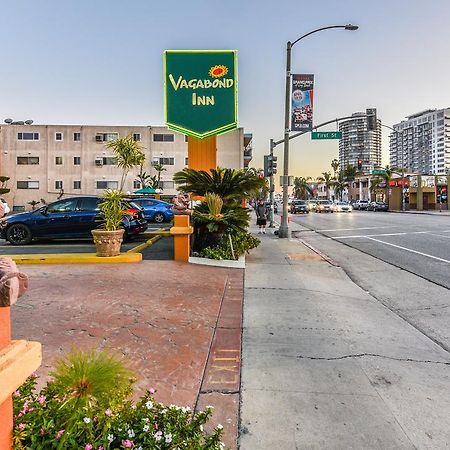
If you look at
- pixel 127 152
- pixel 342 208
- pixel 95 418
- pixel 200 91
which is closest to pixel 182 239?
pixel 200 91

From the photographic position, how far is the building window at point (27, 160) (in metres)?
55.2

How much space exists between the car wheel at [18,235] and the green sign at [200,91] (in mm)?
6094

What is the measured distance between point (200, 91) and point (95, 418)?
13874 millimetres

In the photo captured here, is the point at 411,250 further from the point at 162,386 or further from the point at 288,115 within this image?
the point at 162,386

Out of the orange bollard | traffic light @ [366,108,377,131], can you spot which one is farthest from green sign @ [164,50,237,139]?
traffic light @ [366,108,377,131]

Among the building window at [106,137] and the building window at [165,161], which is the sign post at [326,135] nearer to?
the building window at [165,161]

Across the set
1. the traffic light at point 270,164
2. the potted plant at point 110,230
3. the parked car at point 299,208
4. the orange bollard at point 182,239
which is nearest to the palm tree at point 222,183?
the orange bollard at point 182,239

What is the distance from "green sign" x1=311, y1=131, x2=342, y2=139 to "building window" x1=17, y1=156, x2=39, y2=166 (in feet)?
150

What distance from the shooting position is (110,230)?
1066cm

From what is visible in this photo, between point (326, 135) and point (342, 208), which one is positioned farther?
point (342, 208)

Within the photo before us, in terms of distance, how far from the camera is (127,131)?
56344 millimetres

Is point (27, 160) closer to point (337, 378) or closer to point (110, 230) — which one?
point (110, 230)

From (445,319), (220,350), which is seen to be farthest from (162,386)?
(445,319)

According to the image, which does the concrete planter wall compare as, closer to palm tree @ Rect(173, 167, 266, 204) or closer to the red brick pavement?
the red brick pavement
